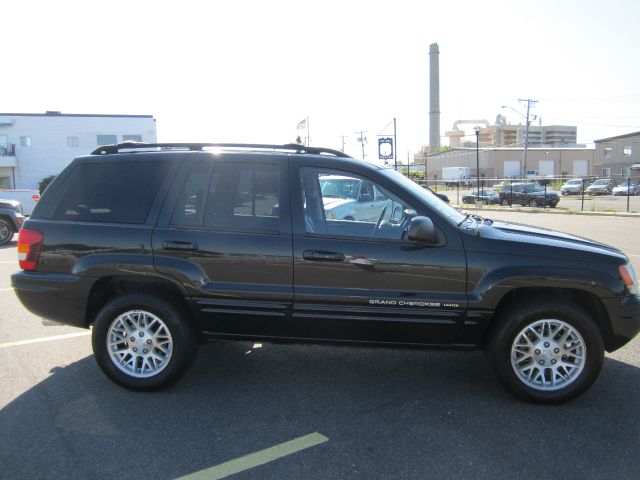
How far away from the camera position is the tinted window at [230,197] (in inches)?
159

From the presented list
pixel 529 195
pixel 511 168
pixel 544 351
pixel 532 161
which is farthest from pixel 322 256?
pixel 532 161

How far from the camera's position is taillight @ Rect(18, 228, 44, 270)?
4246 mm

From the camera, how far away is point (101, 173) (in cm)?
434

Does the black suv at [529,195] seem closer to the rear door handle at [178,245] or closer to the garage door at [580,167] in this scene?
the rear door handle at [178,245]

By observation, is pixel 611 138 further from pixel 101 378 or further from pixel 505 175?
pixel 101 378

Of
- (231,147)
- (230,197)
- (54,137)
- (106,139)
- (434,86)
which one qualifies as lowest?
(230,197)

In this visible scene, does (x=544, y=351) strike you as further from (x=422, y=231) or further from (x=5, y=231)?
(x=5, y=231)

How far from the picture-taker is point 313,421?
3.61 m

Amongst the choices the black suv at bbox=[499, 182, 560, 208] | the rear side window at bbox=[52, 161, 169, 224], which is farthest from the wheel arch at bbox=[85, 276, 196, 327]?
the black suv at bbox=[499, 182, 560, 208]

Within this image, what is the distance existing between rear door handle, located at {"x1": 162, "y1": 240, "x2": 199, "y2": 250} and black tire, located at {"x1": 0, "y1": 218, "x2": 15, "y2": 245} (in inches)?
474

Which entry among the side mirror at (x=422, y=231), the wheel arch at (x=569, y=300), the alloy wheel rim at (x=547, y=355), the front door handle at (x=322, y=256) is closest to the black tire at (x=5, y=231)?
the front door handle at (x=322, y=256)

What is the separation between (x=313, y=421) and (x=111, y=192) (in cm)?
244

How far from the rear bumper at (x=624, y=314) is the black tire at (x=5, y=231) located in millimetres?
14448

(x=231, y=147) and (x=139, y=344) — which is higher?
(x=231, y=147)
